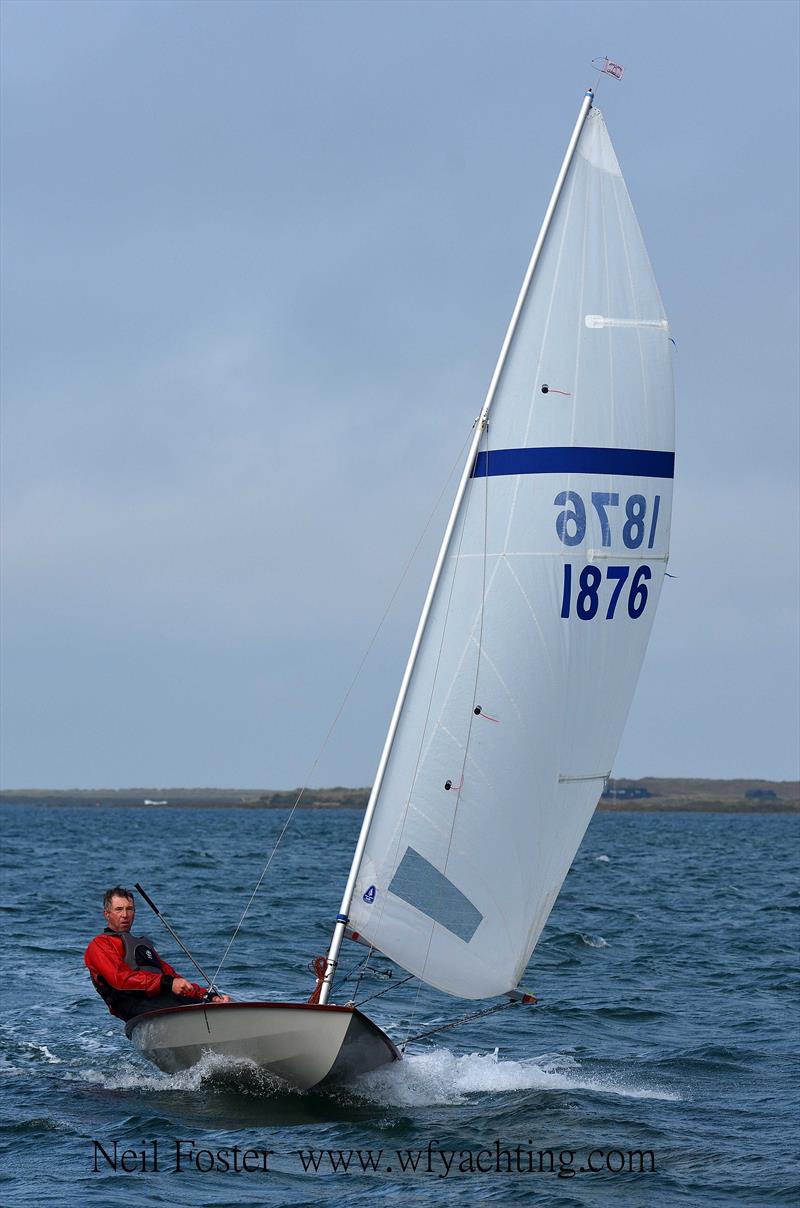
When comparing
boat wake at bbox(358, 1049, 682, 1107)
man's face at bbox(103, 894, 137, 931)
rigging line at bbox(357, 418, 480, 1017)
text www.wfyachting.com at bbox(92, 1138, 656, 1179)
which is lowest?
boat wake at bbox(358, 1049, 682, 1107)

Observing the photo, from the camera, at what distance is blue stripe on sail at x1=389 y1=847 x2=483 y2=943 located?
1134 cm

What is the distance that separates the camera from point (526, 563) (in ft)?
37.1

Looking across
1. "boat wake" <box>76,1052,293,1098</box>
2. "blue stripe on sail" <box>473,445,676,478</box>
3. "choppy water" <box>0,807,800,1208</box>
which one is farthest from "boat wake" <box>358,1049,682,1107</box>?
"blue stripe on sail" <box>473,445,676,478</box>

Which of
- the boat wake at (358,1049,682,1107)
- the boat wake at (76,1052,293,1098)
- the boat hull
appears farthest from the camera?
the boat wake at (358,1049,682,1107)

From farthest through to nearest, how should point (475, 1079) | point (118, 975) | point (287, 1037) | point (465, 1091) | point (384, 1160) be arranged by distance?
point (475, 1079), point (465, 1091), point (118, 975), point (287, 1037), point (384, 1160)

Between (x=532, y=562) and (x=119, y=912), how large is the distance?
455 centimetres

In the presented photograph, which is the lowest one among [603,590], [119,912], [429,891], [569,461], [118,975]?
[118,975]

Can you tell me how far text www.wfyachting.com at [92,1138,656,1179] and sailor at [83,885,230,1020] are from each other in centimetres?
161

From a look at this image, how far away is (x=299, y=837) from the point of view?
71.1m

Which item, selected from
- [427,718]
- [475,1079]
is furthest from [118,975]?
[427,718]

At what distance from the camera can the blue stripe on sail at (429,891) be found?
37.2 ft

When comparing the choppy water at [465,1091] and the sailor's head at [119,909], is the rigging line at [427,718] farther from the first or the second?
the sailor's head at [119,909]

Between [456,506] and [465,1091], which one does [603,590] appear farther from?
[465,1091]

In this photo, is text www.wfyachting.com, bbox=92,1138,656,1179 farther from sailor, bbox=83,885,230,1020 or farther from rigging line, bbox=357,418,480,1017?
rigging line, bbox=357,418,480,1017
